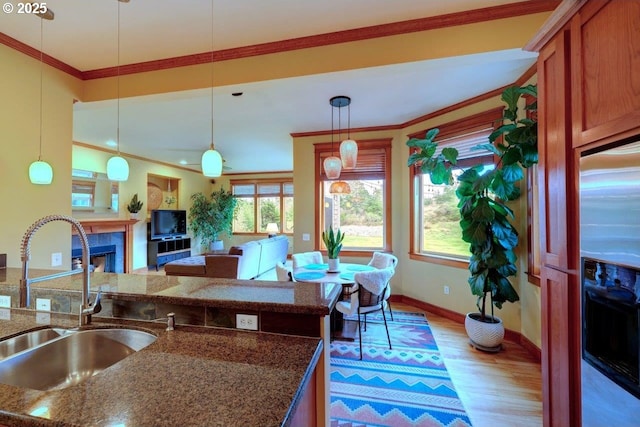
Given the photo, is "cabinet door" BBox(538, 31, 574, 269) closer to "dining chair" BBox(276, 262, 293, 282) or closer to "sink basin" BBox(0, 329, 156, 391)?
"sink basin" BBox(0, 329, 156, 391)

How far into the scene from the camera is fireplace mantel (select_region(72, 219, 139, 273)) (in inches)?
208

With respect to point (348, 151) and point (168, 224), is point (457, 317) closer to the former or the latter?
point (348, 151)

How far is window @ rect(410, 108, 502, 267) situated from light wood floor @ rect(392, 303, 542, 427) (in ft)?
3.39

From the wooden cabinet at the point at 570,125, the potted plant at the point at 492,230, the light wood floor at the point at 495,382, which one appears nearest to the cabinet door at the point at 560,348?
the wooden cabinet at the point at 570,125

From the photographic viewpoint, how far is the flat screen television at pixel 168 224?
676cm

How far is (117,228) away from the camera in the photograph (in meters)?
5.87

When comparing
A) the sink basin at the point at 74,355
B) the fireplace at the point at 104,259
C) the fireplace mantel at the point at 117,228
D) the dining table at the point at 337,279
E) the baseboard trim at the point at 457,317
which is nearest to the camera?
the sink basin at the point at 74,355

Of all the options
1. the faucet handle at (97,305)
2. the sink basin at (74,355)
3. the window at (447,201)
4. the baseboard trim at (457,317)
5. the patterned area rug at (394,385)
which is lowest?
the patterned area rug at (394,385)

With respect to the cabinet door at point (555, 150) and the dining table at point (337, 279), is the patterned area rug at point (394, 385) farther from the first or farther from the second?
the cabinet door at point (555, 150)

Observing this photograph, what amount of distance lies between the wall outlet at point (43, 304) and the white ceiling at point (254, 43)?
6.14 ft

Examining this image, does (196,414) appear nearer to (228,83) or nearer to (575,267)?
(575,267)

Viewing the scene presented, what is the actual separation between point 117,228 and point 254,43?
5.42 m

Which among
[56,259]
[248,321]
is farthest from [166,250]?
[248,321]

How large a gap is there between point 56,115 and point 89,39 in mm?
782
